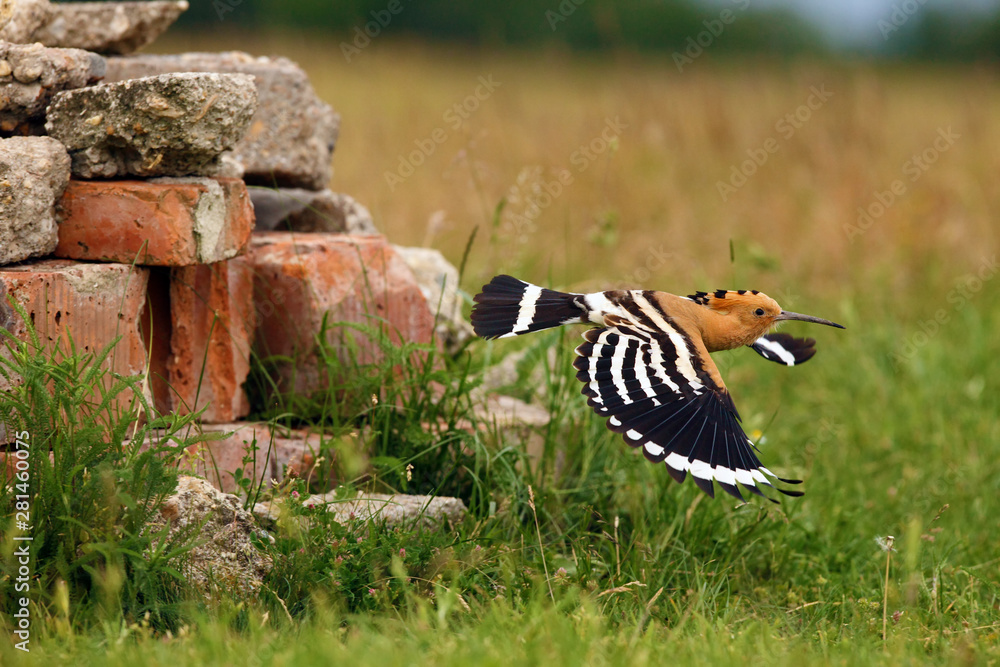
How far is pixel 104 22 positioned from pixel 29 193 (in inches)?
48.1

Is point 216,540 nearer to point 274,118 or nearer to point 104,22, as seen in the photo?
point 274,118

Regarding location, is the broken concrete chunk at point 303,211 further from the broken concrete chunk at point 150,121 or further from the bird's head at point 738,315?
the bird's head at point 738,315

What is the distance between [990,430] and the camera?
4375 mm

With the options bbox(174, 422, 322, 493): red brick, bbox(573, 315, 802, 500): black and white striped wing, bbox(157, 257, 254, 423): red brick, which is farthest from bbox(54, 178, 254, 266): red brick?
bbox(573, 315, 802, 500): black and white striped wing

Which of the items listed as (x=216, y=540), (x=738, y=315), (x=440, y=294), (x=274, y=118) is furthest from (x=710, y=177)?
(x=216, y=540)

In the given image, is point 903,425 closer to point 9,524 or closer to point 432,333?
point 432,333

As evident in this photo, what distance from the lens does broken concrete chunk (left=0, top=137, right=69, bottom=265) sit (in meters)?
2.51

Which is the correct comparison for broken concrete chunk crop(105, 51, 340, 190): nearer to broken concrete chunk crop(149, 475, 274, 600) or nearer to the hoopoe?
the hoopoe

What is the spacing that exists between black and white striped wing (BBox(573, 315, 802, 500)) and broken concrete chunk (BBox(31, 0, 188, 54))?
2.10 metres

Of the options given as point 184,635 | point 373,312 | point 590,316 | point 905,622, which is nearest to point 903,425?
point 905,622

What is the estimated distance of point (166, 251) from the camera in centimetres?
271

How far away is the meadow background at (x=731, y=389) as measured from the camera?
2.26 metres

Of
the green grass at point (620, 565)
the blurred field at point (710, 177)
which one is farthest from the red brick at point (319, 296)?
the blurred field at point (710, 177)

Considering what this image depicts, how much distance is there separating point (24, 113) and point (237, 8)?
23211mm
